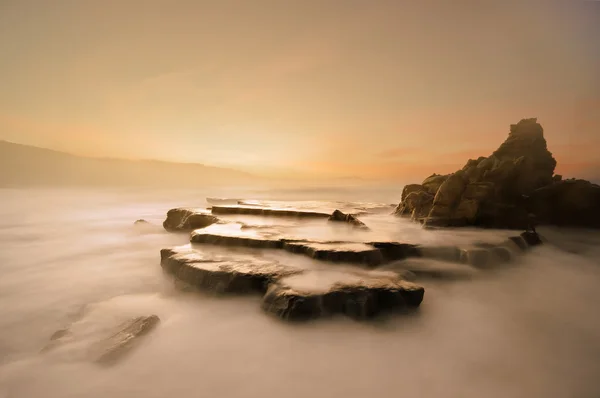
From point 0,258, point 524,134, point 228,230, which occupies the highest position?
point 524,134

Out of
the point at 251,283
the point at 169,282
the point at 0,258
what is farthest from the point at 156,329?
the point at 0,258

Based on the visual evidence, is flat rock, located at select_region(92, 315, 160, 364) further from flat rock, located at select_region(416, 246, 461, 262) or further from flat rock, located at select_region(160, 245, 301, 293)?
flat rock, located at select_region(416, 246, 461, 262)

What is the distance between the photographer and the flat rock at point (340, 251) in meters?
5.29

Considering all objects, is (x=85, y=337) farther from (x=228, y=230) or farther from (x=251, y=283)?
(x=228, y=230)

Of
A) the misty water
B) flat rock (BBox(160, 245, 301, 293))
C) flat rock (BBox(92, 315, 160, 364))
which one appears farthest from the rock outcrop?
flat rock (BBox(92, 315, 160, 364))

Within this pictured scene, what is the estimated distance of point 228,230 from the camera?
7.19 metres

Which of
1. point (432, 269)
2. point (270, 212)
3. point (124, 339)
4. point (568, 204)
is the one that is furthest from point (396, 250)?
point (568, 204)

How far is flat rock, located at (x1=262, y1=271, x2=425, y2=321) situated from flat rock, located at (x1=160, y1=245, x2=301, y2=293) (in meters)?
0.36

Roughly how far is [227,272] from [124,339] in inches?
64.7

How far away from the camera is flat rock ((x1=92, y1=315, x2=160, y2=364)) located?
3203mm

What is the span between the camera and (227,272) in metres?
4.72

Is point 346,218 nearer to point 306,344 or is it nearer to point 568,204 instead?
point 306,344

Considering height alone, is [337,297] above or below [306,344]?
above

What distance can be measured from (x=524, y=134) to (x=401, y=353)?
1215 centimetres
